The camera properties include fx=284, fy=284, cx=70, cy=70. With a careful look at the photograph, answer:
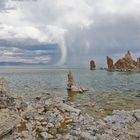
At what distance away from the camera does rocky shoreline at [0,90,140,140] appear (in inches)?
691

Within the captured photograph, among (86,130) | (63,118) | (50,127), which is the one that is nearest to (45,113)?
(63,118)

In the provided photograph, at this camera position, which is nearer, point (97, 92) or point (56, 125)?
point (56, 125)

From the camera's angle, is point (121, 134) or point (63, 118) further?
point (63, 118)

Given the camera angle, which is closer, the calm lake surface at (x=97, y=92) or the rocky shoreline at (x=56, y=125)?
the rocky shoreline at (x=56, y=125)

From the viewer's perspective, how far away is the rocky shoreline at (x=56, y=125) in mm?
17556

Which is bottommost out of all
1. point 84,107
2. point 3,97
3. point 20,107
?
point 84,107

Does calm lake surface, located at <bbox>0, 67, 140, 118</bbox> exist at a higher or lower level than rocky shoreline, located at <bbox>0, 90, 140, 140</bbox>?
lower

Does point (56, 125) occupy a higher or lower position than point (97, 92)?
higher

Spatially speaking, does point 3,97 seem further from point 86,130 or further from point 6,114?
point 86,130

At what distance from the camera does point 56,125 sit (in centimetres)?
2775

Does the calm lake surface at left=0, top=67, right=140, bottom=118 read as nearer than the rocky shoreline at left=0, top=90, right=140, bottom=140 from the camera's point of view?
No

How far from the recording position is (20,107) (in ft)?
84.8

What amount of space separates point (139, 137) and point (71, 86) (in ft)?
173

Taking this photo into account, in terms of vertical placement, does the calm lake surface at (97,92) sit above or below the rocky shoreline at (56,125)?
below
